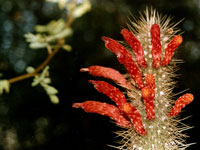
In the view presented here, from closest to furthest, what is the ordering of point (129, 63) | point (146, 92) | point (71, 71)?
1. point (146, 92)
2. point (129, 63)
3. point (71, 71)

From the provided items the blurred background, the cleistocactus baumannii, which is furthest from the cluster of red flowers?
the blurred background

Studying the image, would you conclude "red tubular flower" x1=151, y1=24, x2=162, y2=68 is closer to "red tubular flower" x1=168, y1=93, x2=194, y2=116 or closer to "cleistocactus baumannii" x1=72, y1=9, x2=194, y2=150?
"cleistocactus baumannii" x1=72, y1=9, x2=194, y2=150

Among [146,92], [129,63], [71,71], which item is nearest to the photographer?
[146,92]

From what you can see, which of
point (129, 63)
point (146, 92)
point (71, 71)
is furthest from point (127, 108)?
point (71, 71)

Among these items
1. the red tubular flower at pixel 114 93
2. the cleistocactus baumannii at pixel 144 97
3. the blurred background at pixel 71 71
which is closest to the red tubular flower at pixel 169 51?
the cleistocactus baumannii at pixel 144 97

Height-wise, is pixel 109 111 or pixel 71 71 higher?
pixel 71 71

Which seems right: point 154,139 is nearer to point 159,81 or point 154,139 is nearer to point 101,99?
point 159,81

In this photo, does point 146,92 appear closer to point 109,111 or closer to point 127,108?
point 127,108
